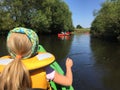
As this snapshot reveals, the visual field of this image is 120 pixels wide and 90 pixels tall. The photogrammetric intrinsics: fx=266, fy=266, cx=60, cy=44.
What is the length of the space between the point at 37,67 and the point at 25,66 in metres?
0.11

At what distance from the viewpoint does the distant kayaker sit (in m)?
1.43

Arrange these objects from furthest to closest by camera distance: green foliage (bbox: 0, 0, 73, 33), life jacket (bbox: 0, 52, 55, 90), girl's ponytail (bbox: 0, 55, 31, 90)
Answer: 1. green foliage (bbox: 0, 0, 73, 33)
2. life jacket (bbox: 0, 52, 55, 90)
3. girl's ponytail (bbox: 0, 55, 31, 90)

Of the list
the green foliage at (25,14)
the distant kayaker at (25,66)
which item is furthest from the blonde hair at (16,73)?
the green foliage at (25,14)

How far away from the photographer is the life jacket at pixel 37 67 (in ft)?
5.14

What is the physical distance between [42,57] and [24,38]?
0.58 feet

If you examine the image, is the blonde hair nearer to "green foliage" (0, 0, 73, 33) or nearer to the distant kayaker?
the distant kayaker

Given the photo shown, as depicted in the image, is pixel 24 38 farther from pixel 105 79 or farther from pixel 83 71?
pixel 83 71

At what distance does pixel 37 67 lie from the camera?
5.15ft

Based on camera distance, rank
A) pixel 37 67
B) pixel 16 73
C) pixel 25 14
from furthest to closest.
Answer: pixel 25 14
pixel 37 67
pixel 16 73

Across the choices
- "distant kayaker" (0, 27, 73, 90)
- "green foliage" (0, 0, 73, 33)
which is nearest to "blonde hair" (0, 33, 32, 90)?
"distant kayaker" (0, 27, 73, 90)

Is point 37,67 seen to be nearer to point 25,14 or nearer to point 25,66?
point 25,66

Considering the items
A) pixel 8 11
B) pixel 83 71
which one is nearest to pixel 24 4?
pixel 8 11

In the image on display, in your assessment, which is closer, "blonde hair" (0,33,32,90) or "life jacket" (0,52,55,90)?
"blonde hair" (0,33,32,90)

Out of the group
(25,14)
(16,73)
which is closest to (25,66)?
(16,73)
